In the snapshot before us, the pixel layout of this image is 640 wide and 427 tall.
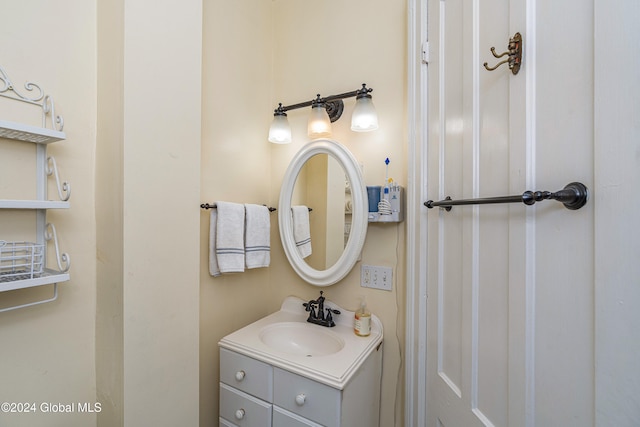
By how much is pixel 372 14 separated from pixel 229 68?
773 millimetres

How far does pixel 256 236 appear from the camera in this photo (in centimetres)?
144

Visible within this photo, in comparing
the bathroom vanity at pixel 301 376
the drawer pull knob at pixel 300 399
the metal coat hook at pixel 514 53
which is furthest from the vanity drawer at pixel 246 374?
the metal coat hook at pixel 514 53

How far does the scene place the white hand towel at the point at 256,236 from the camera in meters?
1.40

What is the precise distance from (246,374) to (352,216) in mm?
830

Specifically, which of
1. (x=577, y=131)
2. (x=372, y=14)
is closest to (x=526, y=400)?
(x=577, y=131)

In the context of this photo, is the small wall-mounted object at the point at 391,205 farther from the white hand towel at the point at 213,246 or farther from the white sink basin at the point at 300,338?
the white hand towel at the point at 213,246

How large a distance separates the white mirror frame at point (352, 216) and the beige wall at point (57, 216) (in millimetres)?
839

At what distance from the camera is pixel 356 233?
→ 1.31 meters

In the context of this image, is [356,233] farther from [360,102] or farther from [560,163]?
[560,163]

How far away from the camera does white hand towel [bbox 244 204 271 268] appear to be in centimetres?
140

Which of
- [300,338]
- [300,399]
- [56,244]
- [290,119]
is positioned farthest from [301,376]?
[290,119]

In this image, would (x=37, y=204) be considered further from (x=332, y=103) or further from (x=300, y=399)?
(x=332, y=103)

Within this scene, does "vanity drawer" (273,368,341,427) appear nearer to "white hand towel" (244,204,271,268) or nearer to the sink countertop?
the sink countertop

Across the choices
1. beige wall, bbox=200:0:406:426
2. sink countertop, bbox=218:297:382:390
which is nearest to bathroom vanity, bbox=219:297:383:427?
sink countertop, bbox=218:297:382:390
